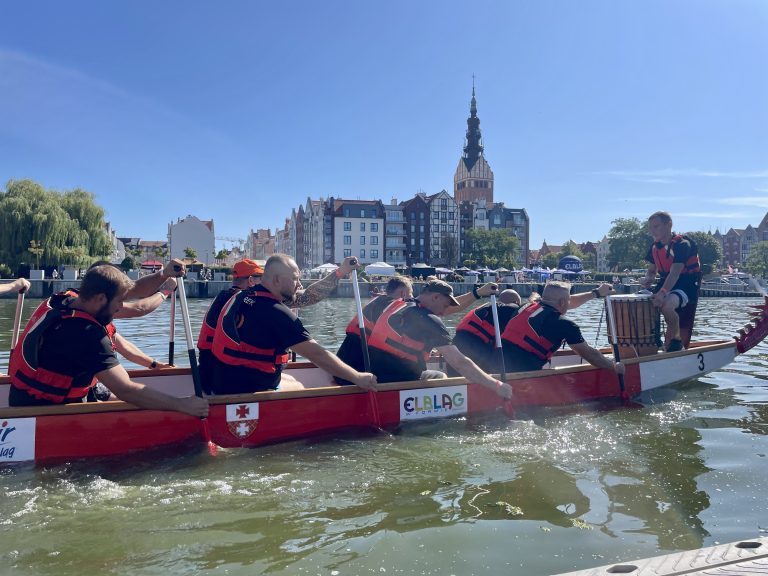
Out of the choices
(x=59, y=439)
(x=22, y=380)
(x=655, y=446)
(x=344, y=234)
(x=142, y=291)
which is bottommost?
(x=655, y=446)

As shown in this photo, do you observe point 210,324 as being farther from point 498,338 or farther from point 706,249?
point 706,249

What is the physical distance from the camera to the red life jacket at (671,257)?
29.4ft

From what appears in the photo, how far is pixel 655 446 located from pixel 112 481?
5136 mm

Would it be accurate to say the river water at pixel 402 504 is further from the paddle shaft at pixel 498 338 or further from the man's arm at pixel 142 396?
the paddle shaft at pixel 498 338

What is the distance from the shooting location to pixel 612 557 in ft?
11.7

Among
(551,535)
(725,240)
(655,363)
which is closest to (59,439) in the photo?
(551,535)

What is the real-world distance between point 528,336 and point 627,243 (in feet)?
325

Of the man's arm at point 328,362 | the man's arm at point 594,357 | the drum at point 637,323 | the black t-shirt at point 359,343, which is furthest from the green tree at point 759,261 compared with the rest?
the man's arm at point 328,362

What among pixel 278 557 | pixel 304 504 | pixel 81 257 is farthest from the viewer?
pixel 81 257

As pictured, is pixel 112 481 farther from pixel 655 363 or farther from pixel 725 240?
pixel 725 240

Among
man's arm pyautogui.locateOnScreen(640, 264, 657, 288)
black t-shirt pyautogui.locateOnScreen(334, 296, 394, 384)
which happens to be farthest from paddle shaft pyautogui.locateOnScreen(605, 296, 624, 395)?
black t-shirt pyautogui.locateOnScreen(334, 296, 394, 384)

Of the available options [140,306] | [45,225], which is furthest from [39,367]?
[45,225]

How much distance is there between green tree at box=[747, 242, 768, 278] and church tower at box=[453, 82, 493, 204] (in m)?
43.3

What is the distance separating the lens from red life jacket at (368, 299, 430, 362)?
6324mm
